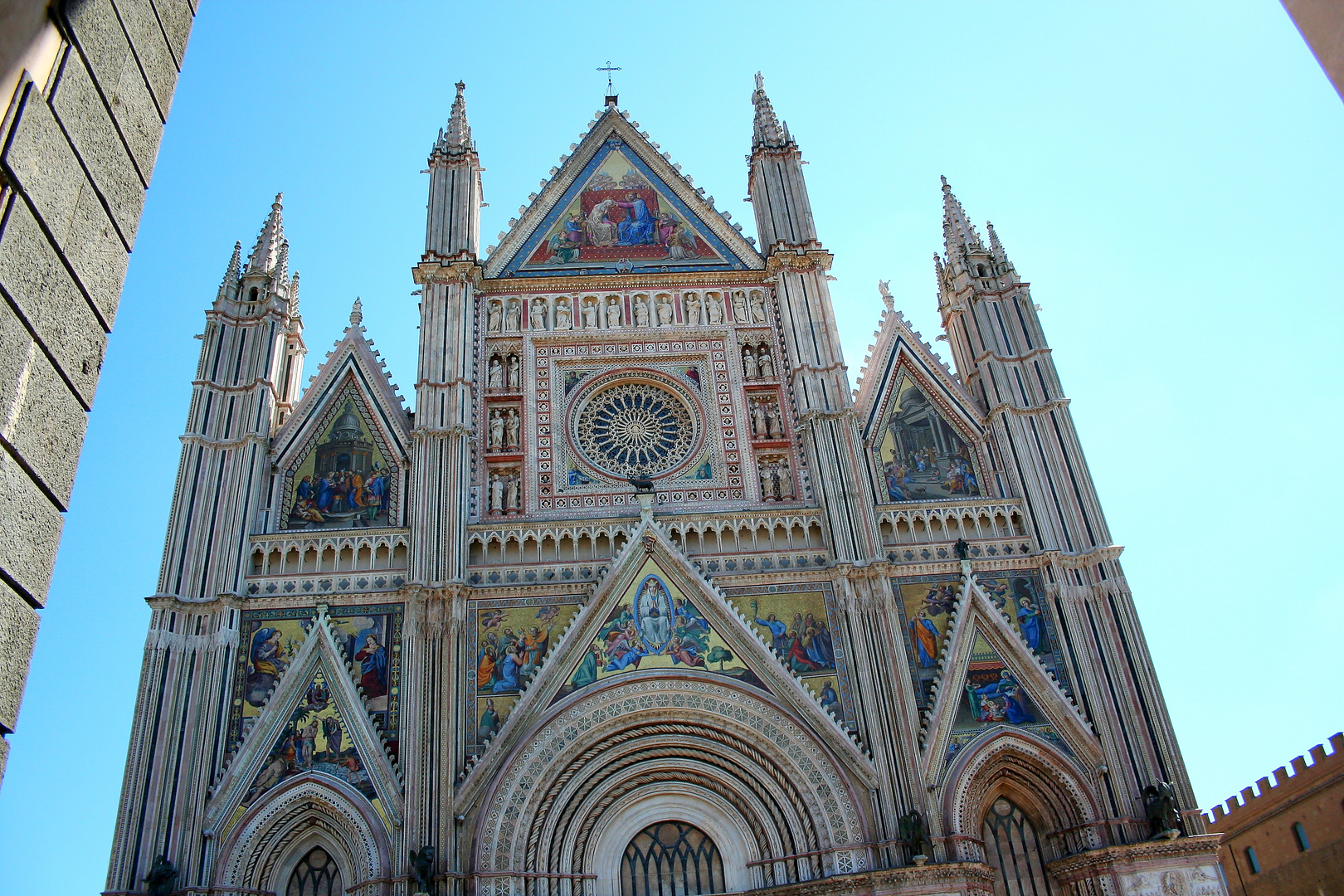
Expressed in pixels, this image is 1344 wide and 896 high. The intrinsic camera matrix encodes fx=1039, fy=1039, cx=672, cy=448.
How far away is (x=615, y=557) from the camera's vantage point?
58.6 feet

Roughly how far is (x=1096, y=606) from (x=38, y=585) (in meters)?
16.9

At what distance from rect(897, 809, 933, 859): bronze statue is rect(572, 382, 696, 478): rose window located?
24.4ft

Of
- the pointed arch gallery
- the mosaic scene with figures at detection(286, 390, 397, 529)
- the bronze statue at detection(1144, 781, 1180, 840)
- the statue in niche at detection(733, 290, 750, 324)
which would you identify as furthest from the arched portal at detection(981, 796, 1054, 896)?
the mosaic scene with figures at detection(286, 390, 397, 529)

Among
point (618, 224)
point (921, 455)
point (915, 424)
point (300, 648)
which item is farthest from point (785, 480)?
point (300, 648)

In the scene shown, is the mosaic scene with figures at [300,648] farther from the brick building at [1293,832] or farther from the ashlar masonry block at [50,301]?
the brick building at [1293,832]

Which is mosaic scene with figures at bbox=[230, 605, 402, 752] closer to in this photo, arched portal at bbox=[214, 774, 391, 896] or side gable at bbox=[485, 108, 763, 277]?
arched portal at bbox=[214, 774, 391, 896]

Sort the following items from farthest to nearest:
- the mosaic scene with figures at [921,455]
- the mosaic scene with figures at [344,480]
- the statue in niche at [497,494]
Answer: the mosaic scene with figures at [921,455] → the statue in niche at [497,494] → the mosaic scene with figures at [344,480]

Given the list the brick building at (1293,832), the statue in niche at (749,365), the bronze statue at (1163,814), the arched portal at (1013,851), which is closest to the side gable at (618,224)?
the statue in niche at (749,365)

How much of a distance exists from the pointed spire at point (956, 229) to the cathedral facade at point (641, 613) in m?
0.60

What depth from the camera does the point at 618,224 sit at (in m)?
22.6

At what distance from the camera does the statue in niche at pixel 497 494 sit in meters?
18.8

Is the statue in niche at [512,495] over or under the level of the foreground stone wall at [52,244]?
over

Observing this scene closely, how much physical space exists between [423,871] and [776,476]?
29.9 ft

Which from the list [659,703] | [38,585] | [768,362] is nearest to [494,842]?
[659,703]
